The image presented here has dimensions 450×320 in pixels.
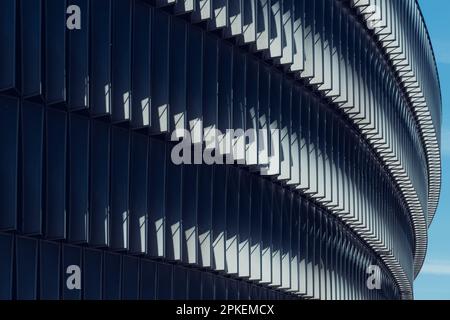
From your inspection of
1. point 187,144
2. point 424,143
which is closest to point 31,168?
point 187,144

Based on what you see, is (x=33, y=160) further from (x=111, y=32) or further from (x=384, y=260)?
(x=384, y=260)

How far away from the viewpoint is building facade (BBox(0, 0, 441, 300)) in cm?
3350

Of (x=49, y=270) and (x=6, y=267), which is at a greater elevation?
(x=49, y=270)

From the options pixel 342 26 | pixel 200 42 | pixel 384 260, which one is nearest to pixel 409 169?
pixel 384 260

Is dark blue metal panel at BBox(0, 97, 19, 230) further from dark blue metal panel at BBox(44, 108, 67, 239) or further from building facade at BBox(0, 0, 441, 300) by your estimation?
dark blue metal panel at BBox(44, 108, 67, 239)

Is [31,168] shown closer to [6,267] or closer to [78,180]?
[78,180]

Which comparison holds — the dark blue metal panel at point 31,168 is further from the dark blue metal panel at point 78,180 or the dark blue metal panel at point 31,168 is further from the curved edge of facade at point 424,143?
the curved edge of facade at point 424,143

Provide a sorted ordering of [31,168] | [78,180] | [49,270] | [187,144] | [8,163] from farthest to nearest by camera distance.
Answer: [187,144]
[78,180]
[49,270]
[31,168]
[8,163]

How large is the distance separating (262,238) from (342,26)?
14951 mm

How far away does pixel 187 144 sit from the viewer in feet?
136

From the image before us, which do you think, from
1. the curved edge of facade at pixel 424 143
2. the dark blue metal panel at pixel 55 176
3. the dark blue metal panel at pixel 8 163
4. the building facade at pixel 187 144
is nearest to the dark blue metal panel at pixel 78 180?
the building facade at pixel 187 144

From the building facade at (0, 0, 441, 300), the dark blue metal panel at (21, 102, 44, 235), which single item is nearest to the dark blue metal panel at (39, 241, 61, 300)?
the building facade at (0, 0, 441, 300)

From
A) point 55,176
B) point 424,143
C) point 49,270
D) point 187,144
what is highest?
point 424,143

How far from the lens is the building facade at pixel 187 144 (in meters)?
33.5
